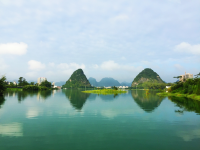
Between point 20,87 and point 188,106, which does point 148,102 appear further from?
point 20,87

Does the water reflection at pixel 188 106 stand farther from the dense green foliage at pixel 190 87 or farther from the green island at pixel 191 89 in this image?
the dense green foliage at pixel 190 87

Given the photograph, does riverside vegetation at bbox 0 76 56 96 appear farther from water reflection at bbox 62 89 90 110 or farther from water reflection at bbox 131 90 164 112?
water reflection at bbox 131 90 164 112

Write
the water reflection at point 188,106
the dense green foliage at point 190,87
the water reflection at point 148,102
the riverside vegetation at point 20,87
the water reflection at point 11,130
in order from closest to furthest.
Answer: the water reflection at point 11,130, the water reflection at point 188,106, the water reflection at point 148,102, the dense green foliage at point 190,87, the riverside vegetation at point 20,87

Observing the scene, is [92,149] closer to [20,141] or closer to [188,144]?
[20,141]

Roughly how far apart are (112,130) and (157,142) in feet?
8.47

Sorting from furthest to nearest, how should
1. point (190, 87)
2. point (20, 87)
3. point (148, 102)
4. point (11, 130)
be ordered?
point (20, 87) < point (190, 87) < point (148, 102) < point (11, 130)

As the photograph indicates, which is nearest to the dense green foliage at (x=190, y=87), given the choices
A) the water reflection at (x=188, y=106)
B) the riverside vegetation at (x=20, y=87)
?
the water reflection at (x=188, y=106)

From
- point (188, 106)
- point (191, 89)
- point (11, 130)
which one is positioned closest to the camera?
point (11, 130)

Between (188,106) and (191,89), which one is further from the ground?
(191,89)

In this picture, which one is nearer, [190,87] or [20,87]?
[190,87]

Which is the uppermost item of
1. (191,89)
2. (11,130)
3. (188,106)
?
(191,89)

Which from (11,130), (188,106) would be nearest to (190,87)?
(188,106)

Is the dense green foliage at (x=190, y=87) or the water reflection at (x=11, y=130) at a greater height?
the dense green foliage at (x=190, y=87)

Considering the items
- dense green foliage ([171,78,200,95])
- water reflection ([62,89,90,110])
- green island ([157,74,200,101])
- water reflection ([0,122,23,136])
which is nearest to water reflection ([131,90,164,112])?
green island ([157,74,200,101])
